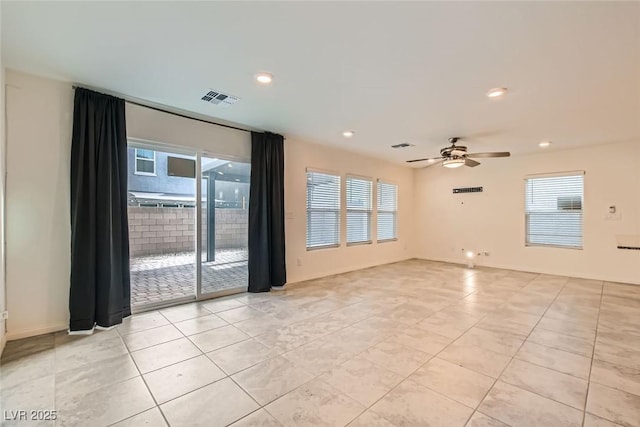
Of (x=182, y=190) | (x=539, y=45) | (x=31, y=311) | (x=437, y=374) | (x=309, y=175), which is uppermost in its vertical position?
(x=539, y=45)

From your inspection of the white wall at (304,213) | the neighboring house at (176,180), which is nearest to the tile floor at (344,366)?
the white wall at (304,213)

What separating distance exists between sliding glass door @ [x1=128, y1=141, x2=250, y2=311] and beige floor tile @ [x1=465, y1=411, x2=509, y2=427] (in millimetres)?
3608

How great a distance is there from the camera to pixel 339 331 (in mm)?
3102

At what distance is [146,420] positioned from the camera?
1759mm

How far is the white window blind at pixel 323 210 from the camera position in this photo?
219 inches

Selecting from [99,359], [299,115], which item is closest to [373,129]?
[299,115]

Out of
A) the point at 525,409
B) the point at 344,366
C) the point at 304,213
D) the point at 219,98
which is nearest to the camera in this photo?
the point at 525,409

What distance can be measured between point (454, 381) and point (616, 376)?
1.30 m

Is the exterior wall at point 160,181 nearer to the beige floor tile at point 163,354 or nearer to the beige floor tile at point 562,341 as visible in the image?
the beige floor tile at point 163,354

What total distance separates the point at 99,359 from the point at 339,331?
7.30ft

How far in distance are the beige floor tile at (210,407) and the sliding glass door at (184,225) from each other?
2.19 m

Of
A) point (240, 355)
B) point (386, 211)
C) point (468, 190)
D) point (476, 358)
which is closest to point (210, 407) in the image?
point (240, 355)

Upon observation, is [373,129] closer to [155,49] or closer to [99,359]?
[155,49]

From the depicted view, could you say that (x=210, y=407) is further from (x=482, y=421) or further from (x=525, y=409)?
(x=525, y=409)
